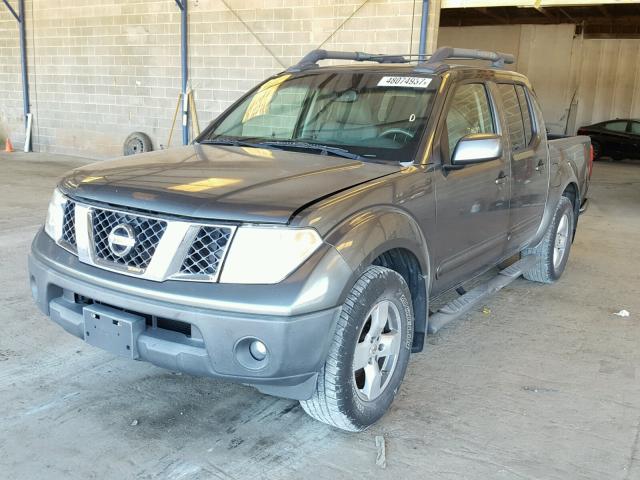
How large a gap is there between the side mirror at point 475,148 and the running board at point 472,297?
0.95 meters

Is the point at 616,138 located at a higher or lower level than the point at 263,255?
lower

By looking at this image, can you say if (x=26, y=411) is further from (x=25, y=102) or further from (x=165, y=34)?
(x=25, y=102)

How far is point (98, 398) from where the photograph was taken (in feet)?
10.9

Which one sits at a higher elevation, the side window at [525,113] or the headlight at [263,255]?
the side window at [525,113]

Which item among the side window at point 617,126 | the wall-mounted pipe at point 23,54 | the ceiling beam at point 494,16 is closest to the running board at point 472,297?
the wall-mounted pipe at point 23,54

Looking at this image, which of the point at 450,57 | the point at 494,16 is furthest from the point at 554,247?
the point at 494,16

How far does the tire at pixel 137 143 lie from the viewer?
13.5 m

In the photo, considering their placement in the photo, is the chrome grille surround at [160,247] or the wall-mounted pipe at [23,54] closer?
the chrome grille surround at [160,247]

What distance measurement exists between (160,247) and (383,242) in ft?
3.23

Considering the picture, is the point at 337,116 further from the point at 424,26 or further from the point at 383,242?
the point at 424,26

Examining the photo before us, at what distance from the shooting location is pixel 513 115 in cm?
448

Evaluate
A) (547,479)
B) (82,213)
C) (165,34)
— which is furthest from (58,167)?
(547,479)

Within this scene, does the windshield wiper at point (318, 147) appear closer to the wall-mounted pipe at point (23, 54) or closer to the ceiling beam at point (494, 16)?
the wall-mounted pipe at point (23, 54)

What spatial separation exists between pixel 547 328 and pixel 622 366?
2.29 feet
